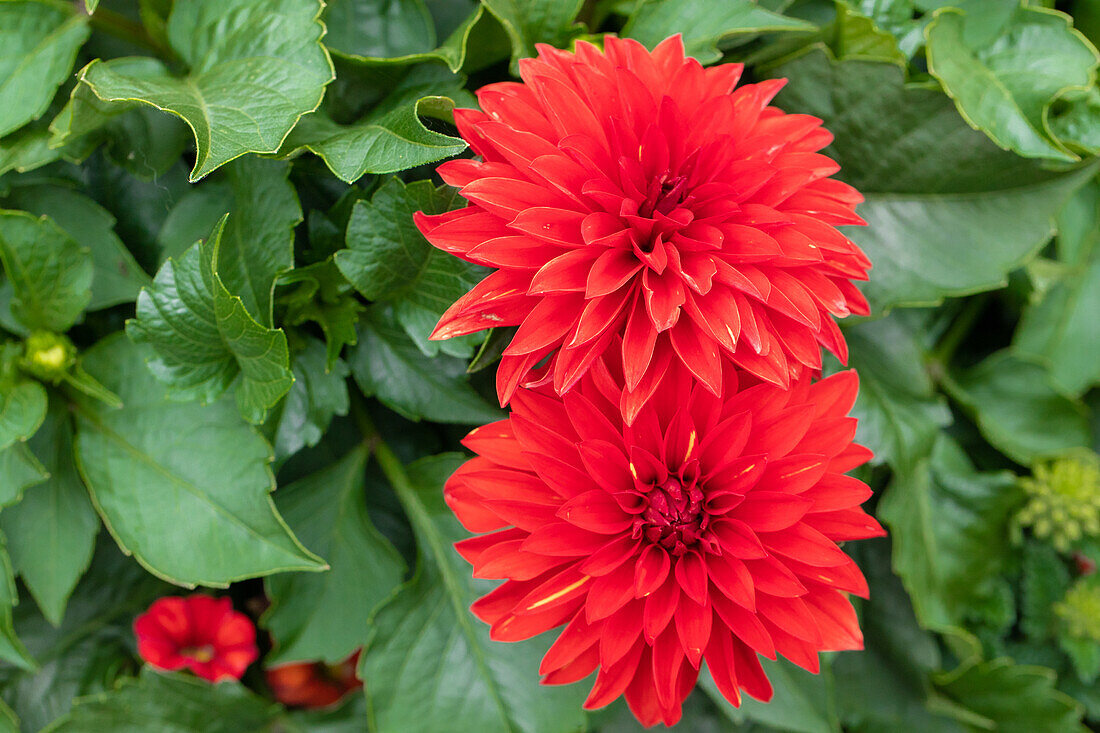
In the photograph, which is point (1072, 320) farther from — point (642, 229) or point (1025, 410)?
point (642, 229)

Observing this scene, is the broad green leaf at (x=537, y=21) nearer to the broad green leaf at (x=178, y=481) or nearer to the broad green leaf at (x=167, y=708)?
the broad green leaf at (x=178, y=481)

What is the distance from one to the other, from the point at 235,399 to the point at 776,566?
0.40 metres

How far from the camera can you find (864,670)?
84 cm

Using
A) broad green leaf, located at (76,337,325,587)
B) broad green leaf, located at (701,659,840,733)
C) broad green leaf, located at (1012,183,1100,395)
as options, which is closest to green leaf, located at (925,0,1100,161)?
broad green leaf, located at (1012,183,1100,395)

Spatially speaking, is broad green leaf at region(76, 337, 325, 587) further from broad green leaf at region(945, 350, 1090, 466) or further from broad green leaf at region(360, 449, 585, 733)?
broad green leaf at region(945, 350, 1090, 466)

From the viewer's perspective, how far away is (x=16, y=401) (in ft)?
1.94

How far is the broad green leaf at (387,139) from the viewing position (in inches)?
18.4

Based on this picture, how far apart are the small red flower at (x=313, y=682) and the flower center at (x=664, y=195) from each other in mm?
611

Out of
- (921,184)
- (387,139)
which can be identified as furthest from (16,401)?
(921,184)

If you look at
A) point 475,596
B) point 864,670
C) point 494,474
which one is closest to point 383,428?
point 475,596

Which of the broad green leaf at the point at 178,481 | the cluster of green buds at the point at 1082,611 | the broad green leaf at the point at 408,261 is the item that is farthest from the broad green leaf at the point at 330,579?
the cluster of green buds at the point at 1082,611

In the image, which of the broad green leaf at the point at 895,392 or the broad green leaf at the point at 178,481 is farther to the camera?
the broad green leaf at the point at 895,392

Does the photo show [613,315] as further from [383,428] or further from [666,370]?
[383,428]

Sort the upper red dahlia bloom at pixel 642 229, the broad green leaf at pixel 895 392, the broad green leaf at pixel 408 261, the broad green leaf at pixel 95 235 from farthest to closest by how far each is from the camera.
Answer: the broad green leaf at pixel 895 392 < the broad green leaf at pixel 95 235 < the broad green leaf at pixel 408 261 < the upper red dahlia bloom at pixel 642 229
